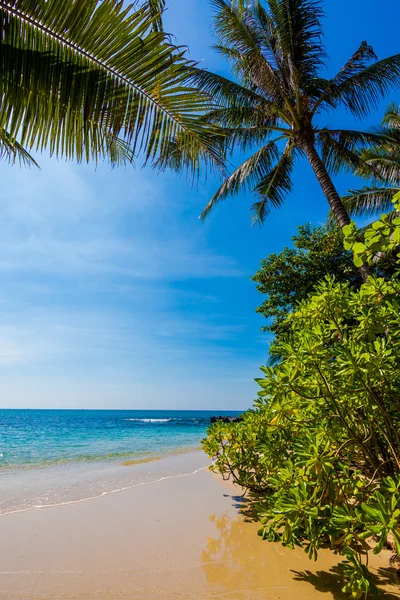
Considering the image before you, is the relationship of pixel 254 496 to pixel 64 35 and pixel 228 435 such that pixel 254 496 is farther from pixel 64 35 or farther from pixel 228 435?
pixel 64 35

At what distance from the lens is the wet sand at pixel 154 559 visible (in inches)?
107

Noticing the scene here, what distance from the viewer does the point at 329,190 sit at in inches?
309

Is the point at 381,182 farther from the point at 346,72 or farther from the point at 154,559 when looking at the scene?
the point at 154,559

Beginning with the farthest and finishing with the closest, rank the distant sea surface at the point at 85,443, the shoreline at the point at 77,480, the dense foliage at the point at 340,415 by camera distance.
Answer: the distant sea surface at the point at 85,443, the shoreline at the point at 77,480, the dense foliage at the point at 340,415

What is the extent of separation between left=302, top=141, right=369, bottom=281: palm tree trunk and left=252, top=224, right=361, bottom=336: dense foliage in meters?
4.88

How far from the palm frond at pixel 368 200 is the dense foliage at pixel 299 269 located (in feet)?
3.44

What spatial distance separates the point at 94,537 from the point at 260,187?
32.1 feet

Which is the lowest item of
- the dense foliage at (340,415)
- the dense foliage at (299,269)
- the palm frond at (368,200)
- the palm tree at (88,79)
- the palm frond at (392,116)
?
the dense foliage at (340,415)

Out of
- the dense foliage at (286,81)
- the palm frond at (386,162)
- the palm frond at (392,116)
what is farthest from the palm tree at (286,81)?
the palm frond at (392,116)

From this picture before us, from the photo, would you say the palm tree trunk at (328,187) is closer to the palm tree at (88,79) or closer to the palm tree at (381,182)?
the palm tree at (381,182)

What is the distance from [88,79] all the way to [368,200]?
40.3 feet

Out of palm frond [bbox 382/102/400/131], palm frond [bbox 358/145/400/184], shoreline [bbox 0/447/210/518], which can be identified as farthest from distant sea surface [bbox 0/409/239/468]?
palm frond [bbox 382/102/400/131]

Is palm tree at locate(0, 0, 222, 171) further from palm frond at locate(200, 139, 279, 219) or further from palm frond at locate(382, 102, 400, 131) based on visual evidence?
palm frond at locate(382, 102, 400, 131)

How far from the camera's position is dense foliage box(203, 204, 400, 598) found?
2.17 meters
